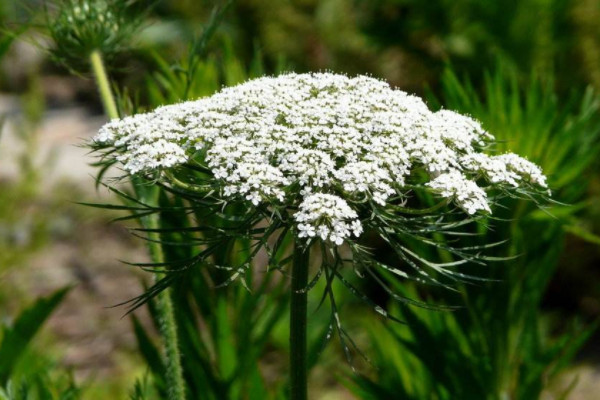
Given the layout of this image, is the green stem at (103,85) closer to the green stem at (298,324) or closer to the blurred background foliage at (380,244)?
the blurred background foliage at (380,244)

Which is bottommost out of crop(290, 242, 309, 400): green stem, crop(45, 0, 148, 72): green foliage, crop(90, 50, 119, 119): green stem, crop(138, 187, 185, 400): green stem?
crop(290, 242, 309, 400): green stem

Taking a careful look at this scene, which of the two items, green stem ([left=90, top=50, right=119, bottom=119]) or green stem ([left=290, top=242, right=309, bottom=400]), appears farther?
green stem ([left=90, top=50, right=119, bottom=119])

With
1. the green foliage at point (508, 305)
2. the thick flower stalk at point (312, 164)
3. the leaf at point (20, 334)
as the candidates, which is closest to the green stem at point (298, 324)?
the thick flower stalk at point (312, 164)

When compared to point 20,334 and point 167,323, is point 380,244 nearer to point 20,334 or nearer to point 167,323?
point 20,334

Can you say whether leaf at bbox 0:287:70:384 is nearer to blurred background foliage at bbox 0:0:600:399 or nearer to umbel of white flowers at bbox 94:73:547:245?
blurred background foliage at bbox 0:0:600:399

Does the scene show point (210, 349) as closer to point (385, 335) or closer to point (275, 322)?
point (275, 322)

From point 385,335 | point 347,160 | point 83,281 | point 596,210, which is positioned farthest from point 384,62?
point 347,160

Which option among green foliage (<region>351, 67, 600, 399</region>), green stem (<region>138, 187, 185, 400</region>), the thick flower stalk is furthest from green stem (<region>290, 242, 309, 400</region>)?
green foliage (<region>351, 67, 600, 399</region>)
